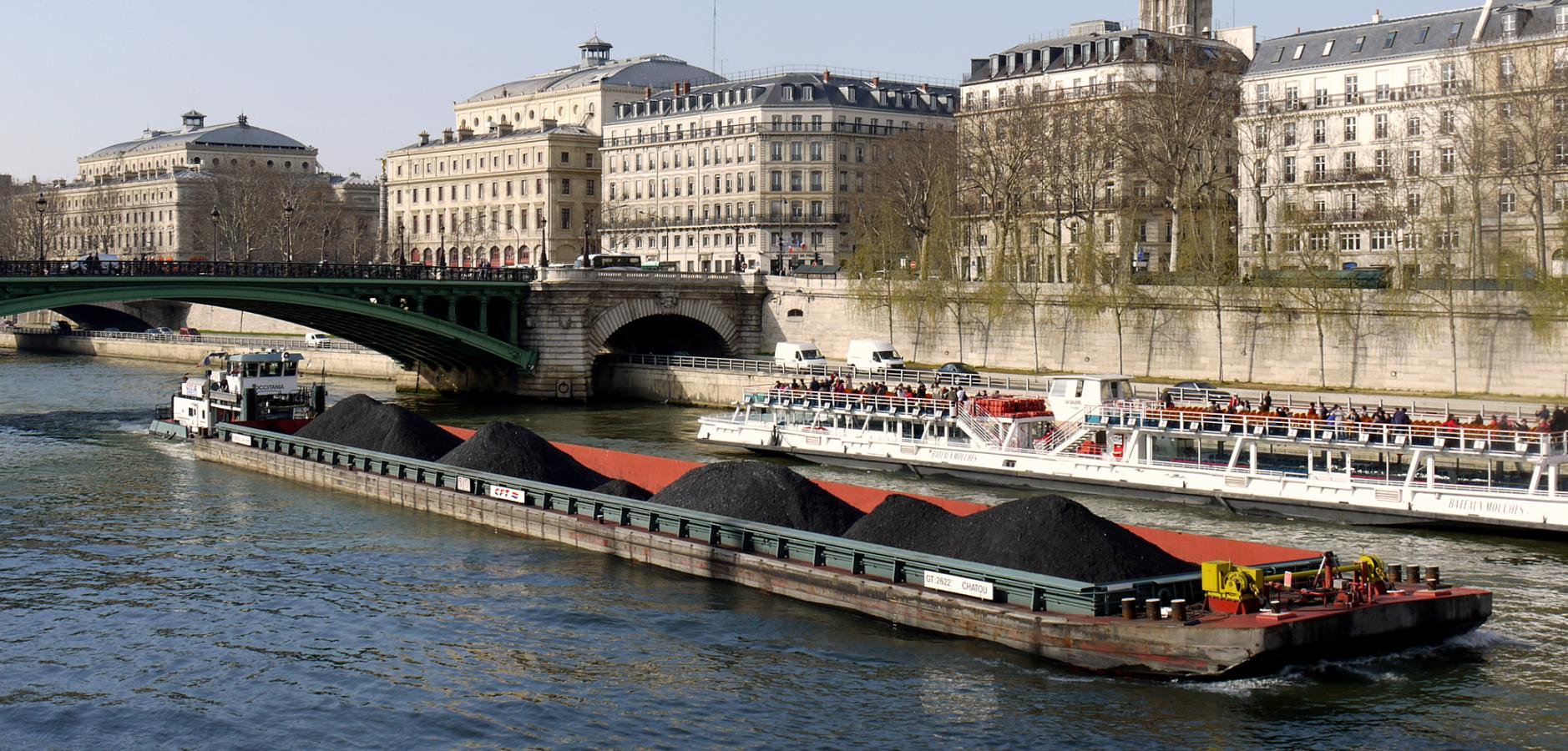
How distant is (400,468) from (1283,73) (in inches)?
1965

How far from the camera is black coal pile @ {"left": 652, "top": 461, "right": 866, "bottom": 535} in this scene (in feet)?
104

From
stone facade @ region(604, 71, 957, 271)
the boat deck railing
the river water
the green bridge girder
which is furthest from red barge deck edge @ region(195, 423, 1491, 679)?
stone facade @ region(604, 71, 957, 271)

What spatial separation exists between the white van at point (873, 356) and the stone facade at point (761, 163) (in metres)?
31.8

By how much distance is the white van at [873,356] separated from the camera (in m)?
69.0

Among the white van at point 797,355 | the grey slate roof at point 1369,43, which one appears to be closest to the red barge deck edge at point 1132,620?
the white van at point 797,355

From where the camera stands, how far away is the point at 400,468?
42.7 m

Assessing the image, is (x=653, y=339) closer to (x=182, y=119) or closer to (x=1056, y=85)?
(x=1056, y=85)

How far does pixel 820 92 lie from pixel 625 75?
70.6 ft

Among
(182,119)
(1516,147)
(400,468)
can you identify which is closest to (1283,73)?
(1516,147)

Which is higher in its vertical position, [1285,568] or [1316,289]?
[1316,289]

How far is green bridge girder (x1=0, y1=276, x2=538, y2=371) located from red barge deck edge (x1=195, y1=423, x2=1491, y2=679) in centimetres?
3312

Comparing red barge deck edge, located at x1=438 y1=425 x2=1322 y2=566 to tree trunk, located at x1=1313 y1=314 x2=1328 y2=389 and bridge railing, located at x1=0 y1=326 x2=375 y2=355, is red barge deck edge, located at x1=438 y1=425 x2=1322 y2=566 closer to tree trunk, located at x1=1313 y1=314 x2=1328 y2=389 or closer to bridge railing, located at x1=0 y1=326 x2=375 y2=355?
tree trunk, located at x1=1313 y1=314 x2=1328 y2=389

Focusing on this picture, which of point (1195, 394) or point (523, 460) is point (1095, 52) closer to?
point (1195, 394)

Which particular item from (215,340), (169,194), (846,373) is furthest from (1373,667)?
(169,194)
